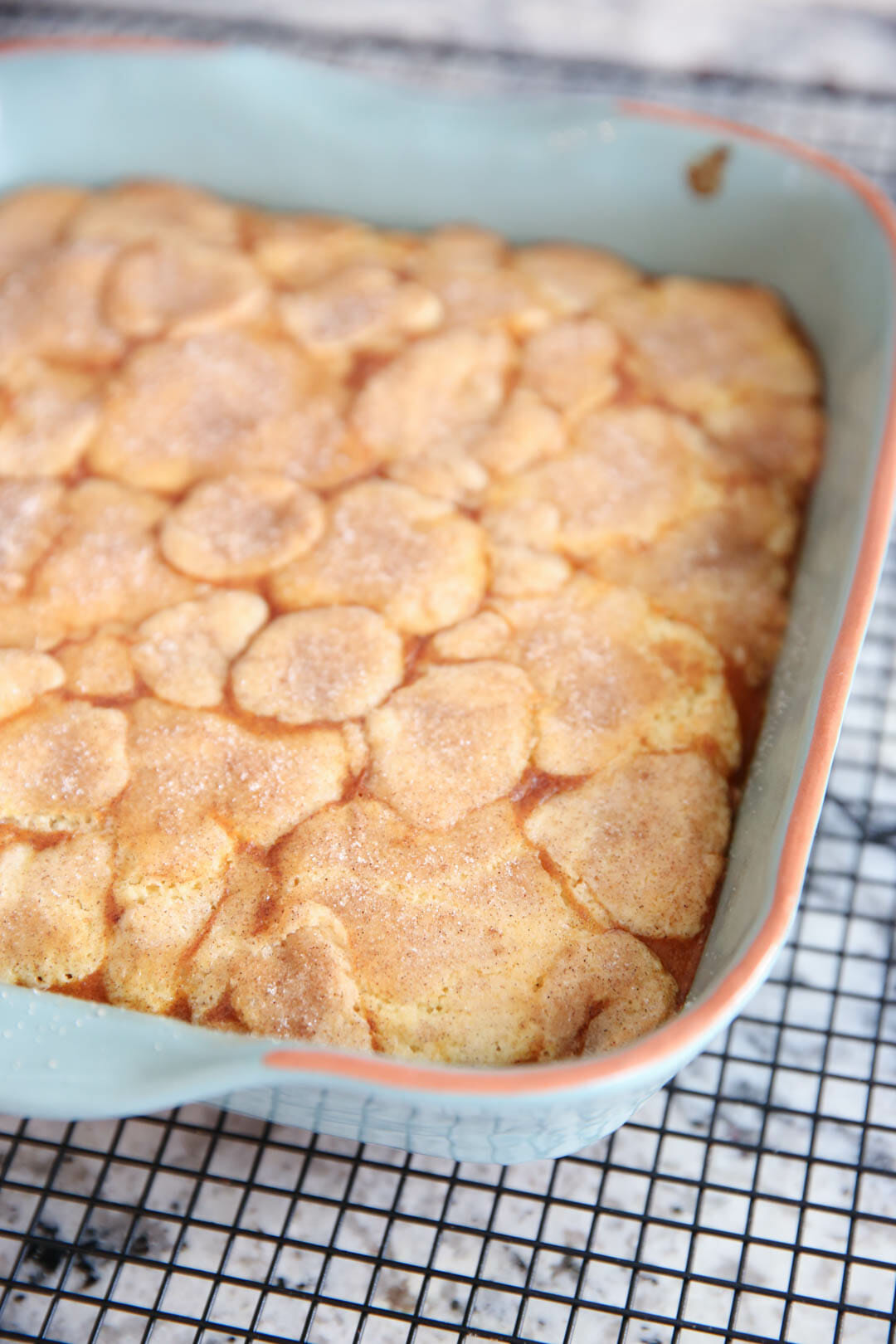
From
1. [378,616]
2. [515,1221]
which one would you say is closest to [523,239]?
[378,616]

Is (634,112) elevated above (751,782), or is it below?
above

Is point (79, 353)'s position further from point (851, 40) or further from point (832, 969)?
point (851, 40)

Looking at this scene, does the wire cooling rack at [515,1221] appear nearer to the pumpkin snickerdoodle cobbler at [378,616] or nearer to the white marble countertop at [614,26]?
the pumpkin snickerdoodle cobbler at [378,616]

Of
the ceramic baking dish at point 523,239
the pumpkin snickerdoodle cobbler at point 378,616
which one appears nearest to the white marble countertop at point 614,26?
the ceramic baking dish at point 523,239

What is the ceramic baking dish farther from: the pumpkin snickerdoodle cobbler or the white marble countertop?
the white marble countertop

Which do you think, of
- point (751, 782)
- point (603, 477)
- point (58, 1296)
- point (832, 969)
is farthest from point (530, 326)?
point (58, 1296)

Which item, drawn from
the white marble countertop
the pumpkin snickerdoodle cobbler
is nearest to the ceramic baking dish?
the pumpkin snickerdoodle cobbler

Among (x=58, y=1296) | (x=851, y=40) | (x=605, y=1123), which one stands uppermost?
(x=851, y=40)
